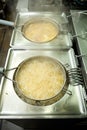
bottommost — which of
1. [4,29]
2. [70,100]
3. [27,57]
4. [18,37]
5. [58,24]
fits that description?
[70,100]

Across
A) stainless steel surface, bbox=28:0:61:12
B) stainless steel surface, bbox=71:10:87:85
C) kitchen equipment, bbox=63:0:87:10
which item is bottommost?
stainless steel surface, bbox=71:10:87:85

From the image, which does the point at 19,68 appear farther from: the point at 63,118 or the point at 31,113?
the point at 63,118

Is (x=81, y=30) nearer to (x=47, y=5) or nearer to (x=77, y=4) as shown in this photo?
(x=77, y=4)

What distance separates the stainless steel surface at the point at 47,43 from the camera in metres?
1.65

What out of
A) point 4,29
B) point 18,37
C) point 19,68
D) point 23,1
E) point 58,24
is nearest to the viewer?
point 19,68

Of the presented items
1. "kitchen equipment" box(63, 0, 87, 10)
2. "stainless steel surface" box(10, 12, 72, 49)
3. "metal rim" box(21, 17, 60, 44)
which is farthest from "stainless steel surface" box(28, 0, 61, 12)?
"metal rim" box(21, 17, 60, 44)

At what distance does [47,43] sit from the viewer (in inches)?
66.3

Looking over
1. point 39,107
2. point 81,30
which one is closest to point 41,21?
point 81,30

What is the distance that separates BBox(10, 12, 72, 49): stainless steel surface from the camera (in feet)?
5.40

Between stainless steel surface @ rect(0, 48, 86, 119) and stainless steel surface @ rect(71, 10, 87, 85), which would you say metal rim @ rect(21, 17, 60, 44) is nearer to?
stainless steel surface @ rect(71, 10, 87, 85)

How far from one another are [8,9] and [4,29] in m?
0.56

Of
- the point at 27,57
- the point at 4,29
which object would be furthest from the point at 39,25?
the point at 4,29

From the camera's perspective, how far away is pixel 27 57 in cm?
157

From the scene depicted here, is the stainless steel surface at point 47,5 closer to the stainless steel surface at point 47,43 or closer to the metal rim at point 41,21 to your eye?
the stainless steel surface at point 47,43
